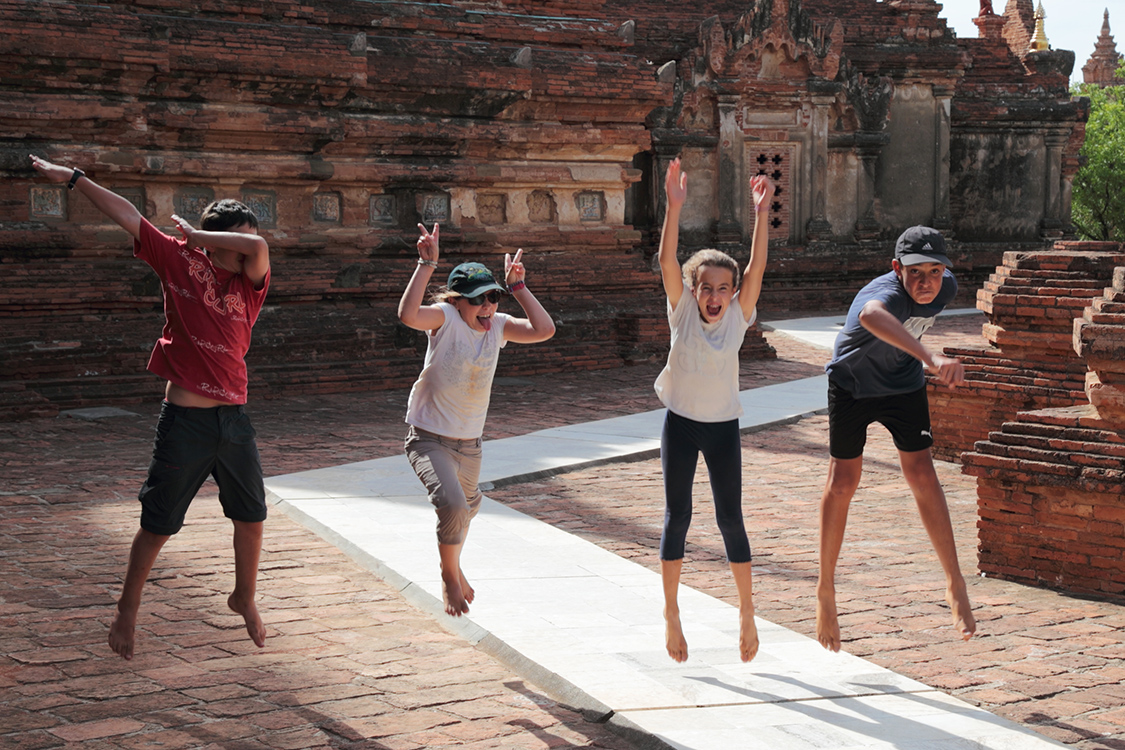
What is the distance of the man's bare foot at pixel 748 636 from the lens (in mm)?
5125

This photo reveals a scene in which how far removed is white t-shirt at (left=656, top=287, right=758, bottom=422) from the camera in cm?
516

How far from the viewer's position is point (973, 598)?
6660 mm

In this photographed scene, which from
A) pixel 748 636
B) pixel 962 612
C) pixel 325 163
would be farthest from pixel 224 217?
pixel 325 163

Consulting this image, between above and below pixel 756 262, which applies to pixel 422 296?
below

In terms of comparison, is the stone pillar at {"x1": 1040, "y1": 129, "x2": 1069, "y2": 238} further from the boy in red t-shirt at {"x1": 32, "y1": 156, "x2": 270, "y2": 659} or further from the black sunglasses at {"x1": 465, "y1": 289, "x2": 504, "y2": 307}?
the boy in red t-shirt at {"x1": 32, "y1": 156, "x2": 270, "y2": 659}

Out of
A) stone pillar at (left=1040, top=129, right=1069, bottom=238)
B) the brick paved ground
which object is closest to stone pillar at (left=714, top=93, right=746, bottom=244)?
stone pillar at (left=1040, top=129, right=1069, bottom=238)

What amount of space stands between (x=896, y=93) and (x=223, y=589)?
74.4ft

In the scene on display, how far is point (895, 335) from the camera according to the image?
5141 mm

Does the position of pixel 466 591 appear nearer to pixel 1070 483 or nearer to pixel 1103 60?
pixel 1070 483

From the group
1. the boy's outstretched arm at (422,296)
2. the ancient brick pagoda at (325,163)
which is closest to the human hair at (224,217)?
the boy's outstretched arm at (422,296)

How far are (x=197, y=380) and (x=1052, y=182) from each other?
26.4 meters


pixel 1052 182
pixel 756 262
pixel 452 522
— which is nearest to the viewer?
pixel 756 262

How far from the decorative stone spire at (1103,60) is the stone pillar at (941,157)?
45.3 m

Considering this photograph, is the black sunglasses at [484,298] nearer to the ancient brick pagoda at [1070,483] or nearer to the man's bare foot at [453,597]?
the man's bare foot at [453,597]
